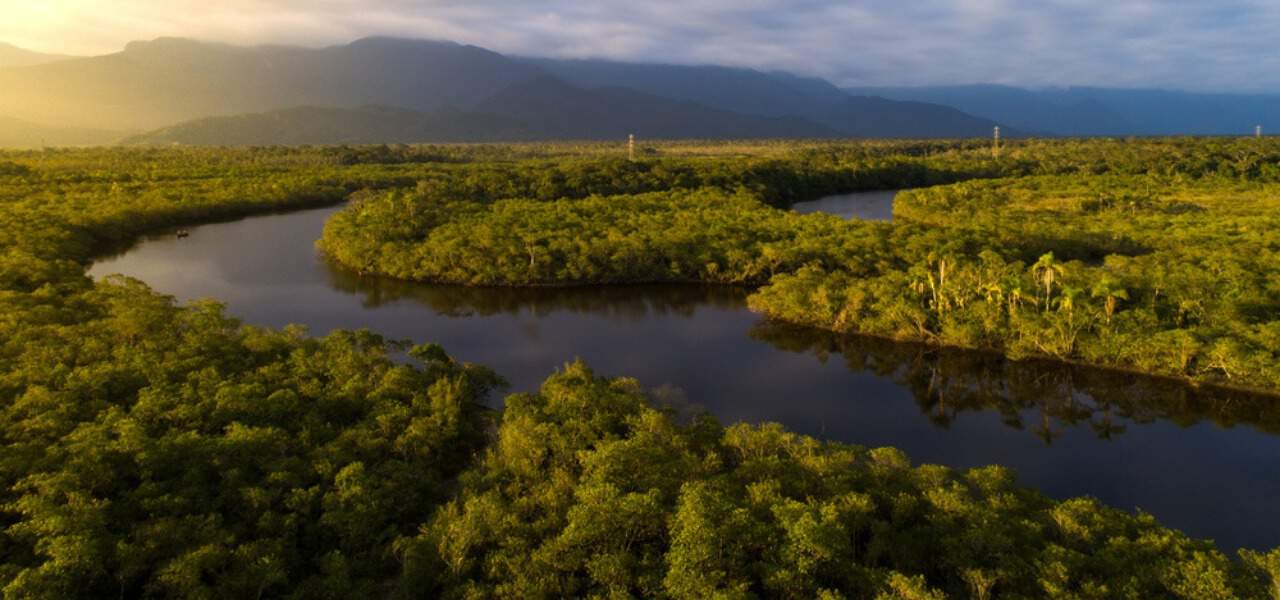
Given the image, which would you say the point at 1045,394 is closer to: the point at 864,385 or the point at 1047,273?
the point at 1047,273

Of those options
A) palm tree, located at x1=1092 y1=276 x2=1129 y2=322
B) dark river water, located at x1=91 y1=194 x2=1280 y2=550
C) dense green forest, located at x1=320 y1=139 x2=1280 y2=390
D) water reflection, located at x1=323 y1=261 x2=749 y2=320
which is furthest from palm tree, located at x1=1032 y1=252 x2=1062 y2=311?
water reflection, located at x1=323 y1=261 x2=749 y2=320

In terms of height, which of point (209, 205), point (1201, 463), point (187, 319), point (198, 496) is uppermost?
point (209, 205)

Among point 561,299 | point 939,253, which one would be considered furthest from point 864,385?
point 561,299

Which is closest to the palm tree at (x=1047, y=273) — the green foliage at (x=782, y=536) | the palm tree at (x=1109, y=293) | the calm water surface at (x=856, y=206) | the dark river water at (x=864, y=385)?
the palm tree at (x=1109, y=293)

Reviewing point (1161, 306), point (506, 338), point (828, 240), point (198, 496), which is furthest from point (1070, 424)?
point (198, 496)

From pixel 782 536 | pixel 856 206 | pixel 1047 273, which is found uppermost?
pixel 856 206

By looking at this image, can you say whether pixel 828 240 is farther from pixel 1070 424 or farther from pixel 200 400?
pixel 200 400
